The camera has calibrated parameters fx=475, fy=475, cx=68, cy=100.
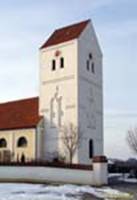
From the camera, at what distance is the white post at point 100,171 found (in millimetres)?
37478

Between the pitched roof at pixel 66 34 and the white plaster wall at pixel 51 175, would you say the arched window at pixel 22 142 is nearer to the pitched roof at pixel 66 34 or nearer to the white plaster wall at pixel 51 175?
the pitched roof at pixel 66 34

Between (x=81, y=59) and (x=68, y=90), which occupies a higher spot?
(x=81, y=59)

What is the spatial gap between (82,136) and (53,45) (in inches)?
487

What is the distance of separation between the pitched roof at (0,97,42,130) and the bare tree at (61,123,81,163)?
4.04 metres

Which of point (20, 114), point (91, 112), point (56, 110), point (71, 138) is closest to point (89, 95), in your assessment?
point (91, 112)

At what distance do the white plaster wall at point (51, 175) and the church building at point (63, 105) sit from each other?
15.9 m

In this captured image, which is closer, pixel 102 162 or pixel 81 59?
pixel 102 162

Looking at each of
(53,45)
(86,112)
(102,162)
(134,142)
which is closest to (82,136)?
(86,112)

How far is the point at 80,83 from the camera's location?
56219mm

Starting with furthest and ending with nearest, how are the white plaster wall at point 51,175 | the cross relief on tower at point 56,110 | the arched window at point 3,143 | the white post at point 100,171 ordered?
the arched window at point 3,143 < the cross relief on tower at point 56,110 < the white post at point 100,171 < the white plaster wall at point 51,175

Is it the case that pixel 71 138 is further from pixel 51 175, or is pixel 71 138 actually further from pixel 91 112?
pixel 51 175

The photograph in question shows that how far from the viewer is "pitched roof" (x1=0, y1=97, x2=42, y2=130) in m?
58.5

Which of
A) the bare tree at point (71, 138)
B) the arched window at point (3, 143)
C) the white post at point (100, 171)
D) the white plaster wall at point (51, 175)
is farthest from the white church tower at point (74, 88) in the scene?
the white plaster wall at point (51, 175)

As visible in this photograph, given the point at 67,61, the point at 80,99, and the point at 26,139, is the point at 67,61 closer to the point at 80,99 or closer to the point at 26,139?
the point at 80,99
